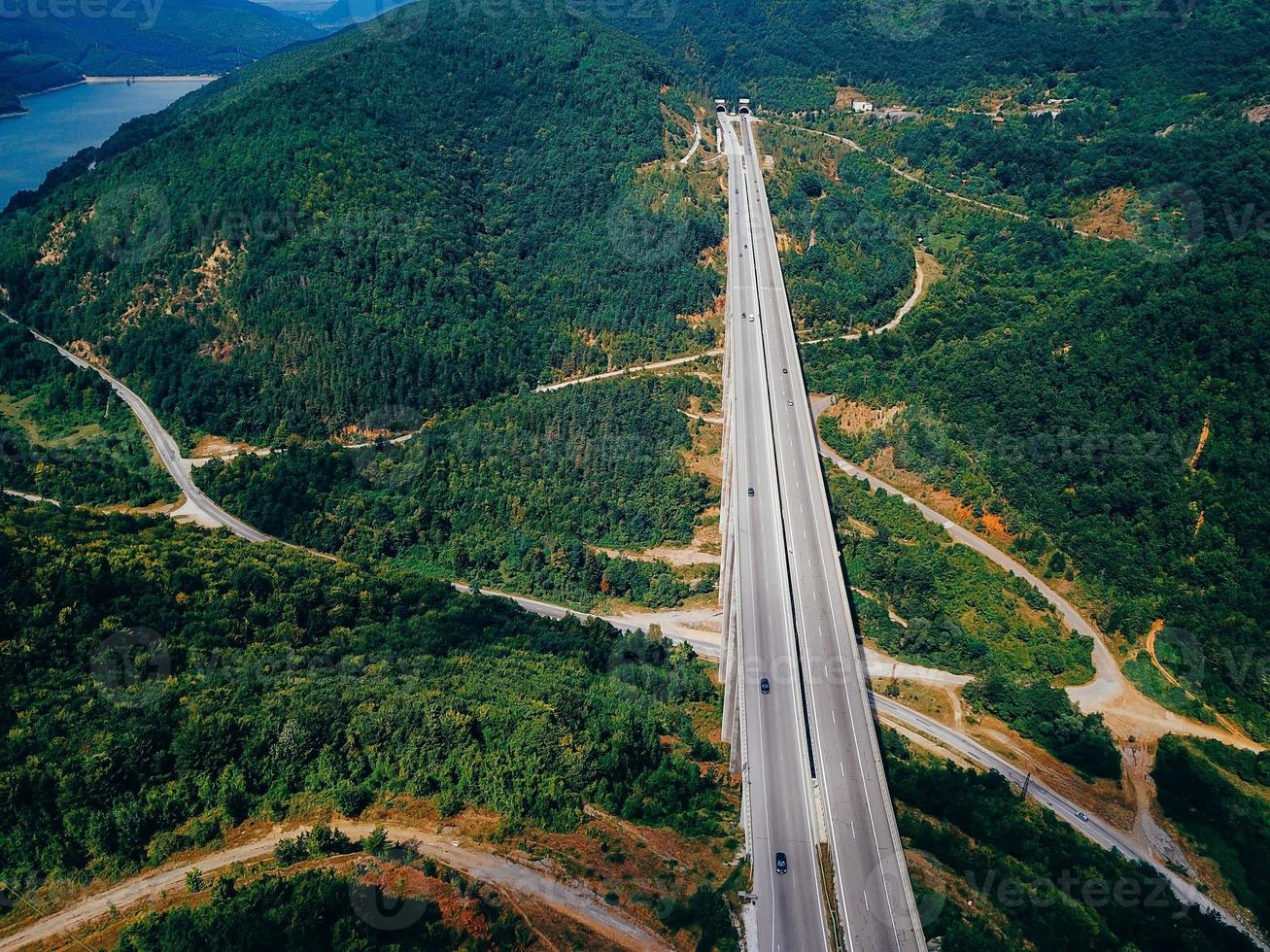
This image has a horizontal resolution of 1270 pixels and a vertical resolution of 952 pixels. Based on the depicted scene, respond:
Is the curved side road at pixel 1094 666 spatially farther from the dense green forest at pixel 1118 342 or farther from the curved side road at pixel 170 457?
the curved side road at pixel 170 457

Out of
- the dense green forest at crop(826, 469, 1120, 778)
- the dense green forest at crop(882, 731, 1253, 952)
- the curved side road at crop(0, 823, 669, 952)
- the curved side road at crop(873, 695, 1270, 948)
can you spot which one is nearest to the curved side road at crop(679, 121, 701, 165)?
the dense green forest at crop(826, 469, 1120, 778)

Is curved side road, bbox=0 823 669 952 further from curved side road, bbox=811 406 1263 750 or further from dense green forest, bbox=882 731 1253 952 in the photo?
curved side road, bbox=811 406 1263 750

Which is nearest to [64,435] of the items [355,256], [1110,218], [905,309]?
[355,256]

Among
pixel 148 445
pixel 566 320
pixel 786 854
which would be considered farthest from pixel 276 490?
pixel 786 854

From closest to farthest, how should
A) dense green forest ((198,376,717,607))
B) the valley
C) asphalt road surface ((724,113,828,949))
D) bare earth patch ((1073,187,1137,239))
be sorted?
asphalt road surface ((724,113,828,949)) → the valley → dense green forest ((198,376,717,607)) → bare earth patch ((1073,187,1137,239))

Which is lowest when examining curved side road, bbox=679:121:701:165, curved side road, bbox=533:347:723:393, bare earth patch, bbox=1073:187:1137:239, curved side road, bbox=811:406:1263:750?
curved side road, bbox=811:406:1263:750

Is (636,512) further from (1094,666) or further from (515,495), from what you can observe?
(1094,666)

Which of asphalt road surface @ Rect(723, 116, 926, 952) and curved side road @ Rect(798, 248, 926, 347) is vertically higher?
curved side road @ Rect(798, 248, 926, 347)

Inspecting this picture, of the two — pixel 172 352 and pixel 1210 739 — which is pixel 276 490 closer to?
pixel 172 352
